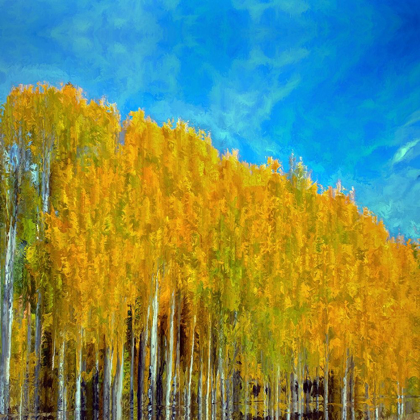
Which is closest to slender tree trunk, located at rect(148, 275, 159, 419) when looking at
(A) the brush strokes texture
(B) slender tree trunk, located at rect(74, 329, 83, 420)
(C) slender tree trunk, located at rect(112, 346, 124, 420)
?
(C) slender tree trunk, located at rect(112, 346, 124, 420)

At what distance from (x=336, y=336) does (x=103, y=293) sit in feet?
22.3

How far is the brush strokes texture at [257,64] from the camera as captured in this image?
392 inches

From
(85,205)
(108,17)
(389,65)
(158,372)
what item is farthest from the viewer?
(158,372)

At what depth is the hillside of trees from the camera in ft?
37.6

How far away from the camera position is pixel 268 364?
1232 cm

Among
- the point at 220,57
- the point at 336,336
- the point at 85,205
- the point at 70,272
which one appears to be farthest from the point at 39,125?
the point at 336,336

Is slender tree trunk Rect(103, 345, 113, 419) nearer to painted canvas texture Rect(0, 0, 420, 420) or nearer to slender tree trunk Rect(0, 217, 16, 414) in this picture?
painted canvas texture Rect(0, 0, 420, 420)

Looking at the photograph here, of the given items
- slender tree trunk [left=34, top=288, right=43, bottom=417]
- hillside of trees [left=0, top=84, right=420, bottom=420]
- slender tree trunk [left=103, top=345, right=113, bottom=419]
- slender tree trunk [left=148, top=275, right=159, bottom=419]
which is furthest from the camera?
slender tree trunk [left=34, top=288, right=43, bottom=417]

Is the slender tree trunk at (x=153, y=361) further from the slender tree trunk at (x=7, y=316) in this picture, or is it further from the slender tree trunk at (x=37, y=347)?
the slender tree trunk at (x=7, y=316)

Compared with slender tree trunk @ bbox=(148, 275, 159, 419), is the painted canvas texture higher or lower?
higher

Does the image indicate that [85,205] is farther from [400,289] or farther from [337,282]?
[400,289]

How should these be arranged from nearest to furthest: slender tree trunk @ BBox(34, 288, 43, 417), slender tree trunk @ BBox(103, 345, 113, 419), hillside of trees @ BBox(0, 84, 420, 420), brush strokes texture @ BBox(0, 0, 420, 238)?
brush strokes texture @ BBox(0, 0, 420, 238)
slender tree trunk @ BBox(103, 345, 113, 419)
hillside of trees @ BBox(0, 84, 420, 420)
slender tree trunk @ BBox(34, 288, 43, 417)

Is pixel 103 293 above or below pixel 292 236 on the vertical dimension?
below

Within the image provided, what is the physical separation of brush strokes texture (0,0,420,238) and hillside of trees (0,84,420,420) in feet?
6.83
